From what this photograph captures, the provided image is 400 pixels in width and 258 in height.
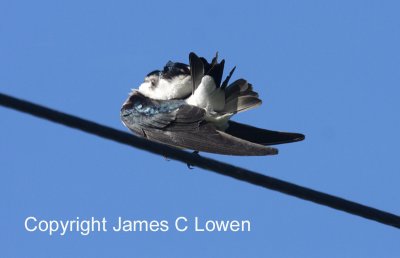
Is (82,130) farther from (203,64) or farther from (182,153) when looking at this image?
(203,64)

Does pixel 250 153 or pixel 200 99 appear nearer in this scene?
pixel 250 153

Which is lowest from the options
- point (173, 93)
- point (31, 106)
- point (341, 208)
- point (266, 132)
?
point (341, 208)

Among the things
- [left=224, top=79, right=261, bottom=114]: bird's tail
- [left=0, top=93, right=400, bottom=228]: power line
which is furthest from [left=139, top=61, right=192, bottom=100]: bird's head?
[left=0, top=93, right=400, bottom=228]: power line

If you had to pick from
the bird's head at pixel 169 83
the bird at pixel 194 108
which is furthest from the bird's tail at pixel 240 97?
the bird's head at pixel 169 83

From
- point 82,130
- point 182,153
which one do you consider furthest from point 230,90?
point 82,130

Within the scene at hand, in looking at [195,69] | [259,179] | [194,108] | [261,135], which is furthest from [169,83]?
[259,179]

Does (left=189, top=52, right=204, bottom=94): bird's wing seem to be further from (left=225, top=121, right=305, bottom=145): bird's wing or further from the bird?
(left=225, top=121, right=305, bottom=145): bird's wing

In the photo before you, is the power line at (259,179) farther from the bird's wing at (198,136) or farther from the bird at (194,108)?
the bird at (194,108)
